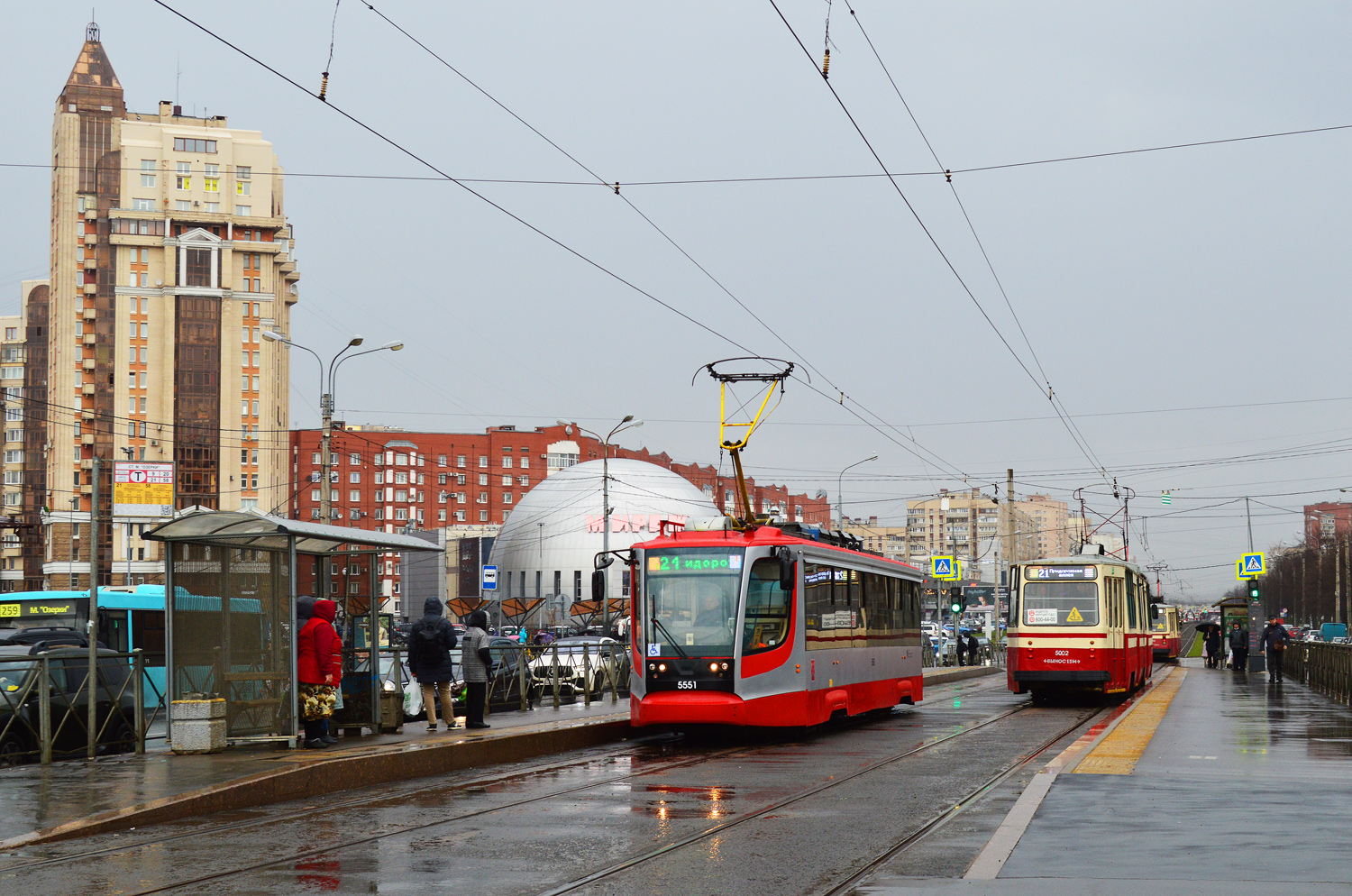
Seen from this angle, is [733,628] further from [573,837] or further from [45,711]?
[573,837]

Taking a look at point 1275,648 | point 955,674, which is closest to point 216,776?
point 1275,648

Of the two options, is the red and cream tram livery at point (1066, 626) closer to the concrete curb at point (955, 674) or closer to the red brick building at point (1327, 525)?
the concrete curb at point (955, 674)

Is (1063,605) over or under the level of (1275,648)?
over

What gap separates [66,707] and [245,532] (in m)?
2.49

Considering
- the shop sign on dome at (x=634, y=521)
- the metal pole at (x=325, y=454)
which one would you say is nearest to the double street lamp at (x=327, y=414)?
the metal pole at (x=325, y=454)

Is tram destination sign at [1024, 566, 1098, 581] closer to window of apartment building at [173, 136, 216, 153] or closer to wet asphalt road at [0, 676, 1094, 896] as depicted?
wet asphalt road at [0, 676, 1094, 896]

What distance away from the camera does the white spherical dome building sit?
10862cm

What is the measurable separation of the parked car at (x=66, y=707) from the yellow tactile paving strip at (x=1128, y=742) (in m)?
9.66

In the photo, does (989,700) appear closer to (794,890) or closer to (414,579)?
(794,890)

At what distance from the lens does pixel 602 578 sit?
19453 millimetres

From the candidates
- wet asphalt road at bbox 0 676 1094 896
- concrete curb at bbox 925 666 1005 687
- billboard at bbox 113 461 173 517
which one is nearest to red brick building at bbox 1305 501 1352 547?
concrete curb at bbox 925 666 1005 687

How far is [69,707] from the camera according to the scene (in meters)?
14.0

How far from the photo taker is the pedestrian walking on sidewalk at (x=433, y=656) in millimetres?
16594

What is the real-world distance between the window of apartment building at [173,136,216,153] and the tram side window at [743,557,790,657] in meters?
98.3
